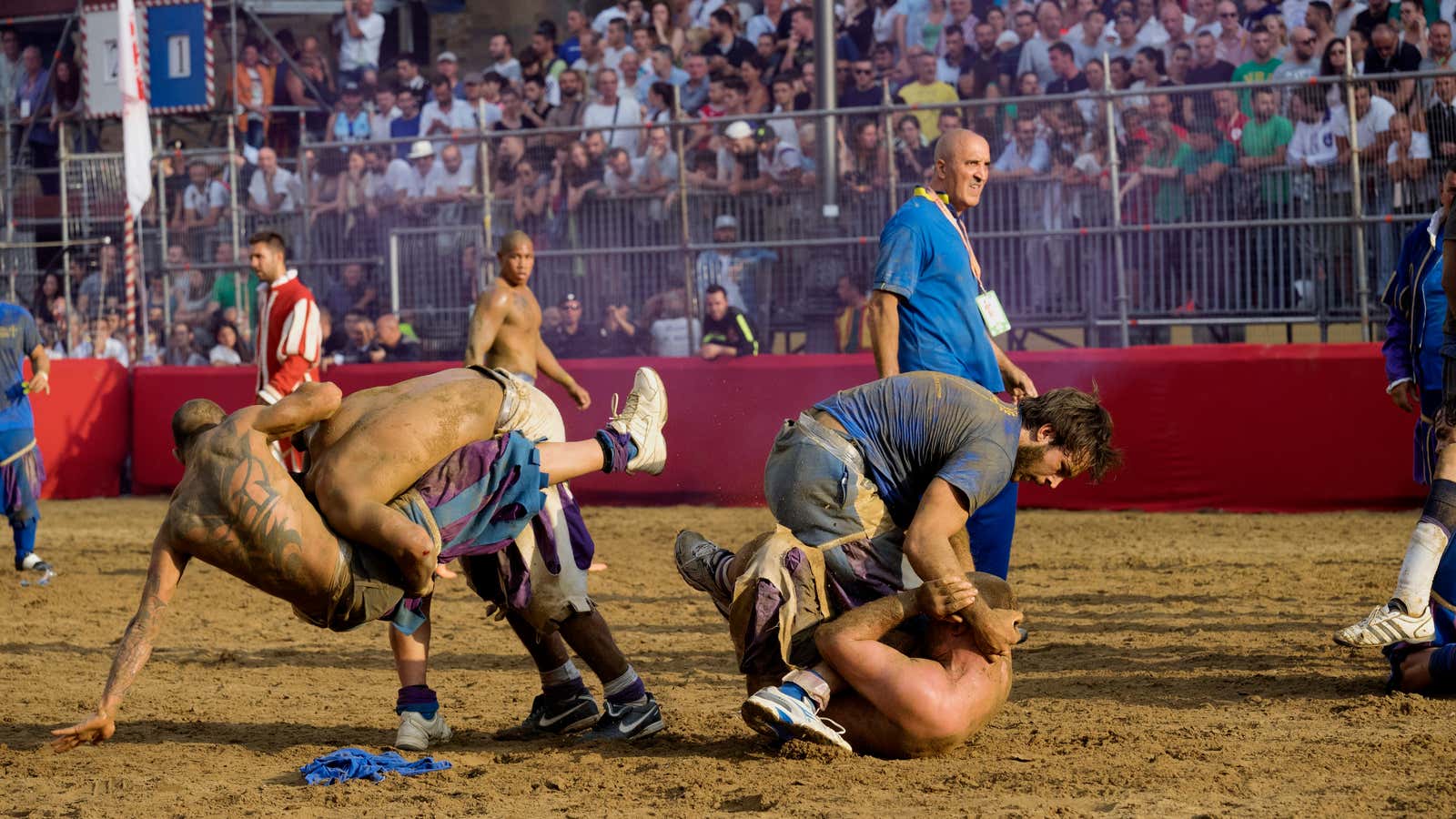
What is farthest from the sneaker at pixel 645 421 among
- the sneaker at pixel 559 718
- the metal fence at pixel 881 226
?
the metal fence at pixel 881 226

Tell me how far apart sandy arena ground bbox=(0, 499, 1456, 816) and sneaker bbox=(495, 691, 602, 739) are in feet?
0.43

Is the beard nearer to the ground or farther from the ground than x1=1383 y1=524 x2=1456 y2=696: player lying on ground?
farther from the ground

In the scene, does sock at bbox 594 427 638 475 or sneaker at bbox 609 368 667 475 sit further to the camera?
sneaker at bbox 609 368 667 475

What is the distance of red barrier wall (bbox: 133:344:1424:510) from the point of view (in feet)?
36.7

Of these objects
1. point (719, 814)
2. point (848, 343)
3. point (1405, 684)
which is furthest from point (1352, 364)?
point (719, 814)

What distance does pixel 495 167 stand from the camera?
13.9m

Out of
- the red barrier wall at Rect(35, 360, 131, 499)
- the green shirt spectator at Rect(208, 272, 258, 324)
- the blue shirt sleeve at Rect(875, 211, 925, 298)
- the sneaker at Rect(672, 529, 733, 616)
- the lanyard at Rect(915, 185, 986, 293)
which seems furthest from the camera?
the green shirt spectator at Rect(208, 272, 258, 324)

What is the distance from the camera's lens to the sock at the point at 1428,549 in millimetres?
5621

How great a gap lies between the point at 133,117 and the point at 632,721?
37.4 ft

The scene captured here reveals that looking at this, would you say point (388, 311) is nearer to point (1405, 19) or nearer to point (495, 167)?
point (495, 167)

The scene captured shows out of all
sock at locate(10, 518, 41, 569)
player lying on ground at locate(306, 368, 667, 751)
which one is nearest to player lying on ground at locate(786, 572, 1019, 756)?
player lying on ground at locate(306, 368, 667, 751)

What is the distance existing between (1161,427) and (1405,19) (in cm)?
361

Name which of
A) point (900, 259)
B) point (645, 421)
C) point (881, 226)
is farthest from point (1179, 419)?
point (645, 421)

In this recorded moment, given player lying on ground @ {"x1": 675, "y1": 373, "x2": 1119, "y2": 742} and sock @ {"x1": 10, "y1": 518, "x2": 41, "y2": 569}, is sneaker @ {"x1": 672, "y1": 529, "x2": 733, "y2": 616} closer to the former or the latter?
player lying on ground @ {"x1": 675, "y1": 373, "x2": 1119, "y2": 742}
